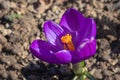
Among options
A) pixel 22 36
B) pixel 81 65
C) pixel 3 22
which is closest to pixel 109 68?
pixel 81 65

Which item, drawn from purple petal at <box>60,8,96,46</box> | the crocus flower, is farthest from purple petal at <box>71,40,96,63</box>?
purple petal at <box>60,8,96,46</box>

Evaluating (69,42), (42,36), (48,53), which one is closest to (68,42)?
(69,42)

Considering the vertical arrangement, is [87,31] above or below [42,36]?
below

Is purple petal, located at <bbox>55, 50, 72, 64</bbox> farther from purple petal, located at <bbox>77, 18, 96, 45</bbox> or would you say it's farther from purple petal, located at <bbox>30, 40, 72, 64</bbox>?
purple petal, located at <bbox>77, 18, 96, 45</bbox>

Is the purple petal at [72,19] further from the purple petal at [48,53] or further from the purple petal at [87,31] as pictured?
the purple petal at [48,53]

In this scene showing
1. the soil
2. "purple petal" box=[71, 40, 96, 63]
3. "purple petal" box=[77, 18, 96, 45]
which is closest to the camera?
"purple petal" box=[71, 40, 96, 63]

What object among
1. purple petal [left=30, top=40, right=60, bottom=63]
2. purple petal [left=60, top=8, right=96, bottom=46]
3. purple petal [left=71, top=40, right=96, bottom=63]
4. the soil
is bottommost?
purple petal [left=71, top=40, right=96, bottom=63]

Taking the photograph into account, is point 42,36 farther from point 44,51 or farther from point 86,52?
point 86,52

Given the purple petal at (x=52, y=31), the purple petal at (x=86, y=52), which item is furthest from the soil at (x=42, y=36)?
the purple petal at (x=86, y=52)

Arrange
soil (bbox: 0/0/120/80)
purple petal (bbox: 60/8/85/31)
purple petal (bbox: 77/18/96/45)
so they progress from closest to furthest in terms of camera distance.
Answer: purple petal (bbox: 77/18/96/45), purple petal (bbox: 60/8/85/31), soil (bbox: 0/0/120/80)
